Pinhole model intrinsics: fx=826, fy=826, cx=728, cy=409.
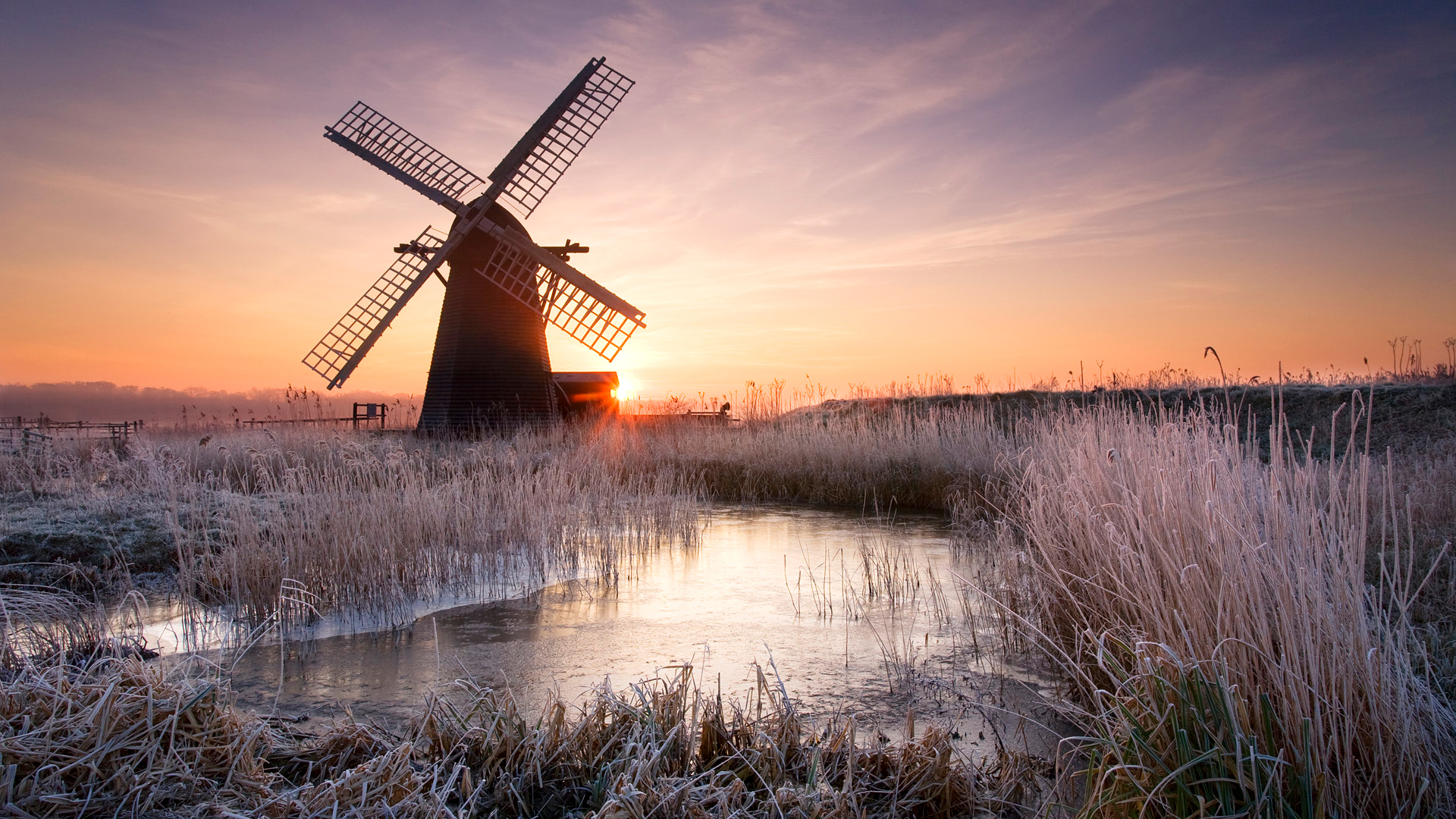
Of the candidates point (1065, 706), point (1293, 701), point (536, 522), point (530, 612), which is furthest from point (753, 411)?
point (1293, 701)

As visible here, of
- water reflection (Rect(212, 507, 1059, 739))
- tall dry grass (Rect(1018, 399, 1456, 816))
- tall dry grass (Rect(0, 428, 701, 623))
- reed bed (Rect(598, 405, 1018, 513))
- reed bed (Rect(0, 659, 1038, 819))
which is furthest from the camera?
reed bed (Rect(598, 405, 1018, 513))

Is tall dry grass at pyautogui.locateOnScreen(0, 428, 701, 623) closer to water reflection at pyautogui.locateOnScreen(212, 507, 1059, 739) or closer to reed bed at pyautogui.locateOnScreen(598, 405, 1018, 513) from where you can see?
water reflection at pyautogui.locateOnScreen(212, 507, 1059, 739)

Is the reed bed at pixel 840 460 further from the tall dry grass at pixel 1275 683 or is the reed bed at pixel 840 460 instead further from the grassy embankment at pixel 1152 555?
the tall dry grass at pixel 1275 683

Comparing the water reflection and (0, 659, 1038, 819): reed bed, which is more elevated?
(0, 659, 1038, 819): reed bed

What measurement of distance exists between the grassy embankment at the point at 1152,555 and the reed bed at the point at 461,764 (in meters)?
0.71

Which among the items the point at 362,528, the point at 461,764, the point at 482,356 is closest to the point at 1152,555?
the point at 461,764

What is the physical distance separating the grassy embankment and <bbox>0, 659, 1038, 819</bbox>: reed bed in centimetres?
71

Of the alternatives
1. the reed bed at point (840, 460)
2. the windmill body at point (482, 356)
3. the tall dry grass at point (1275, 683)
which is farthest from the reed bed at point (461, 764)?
the windmill body at point (482, 356)

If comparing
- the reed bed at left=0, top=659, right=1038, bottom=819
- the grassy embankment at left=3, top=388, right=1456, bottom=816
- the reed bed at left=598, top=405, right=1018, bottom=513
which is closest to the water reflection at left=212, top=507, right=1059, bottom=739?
the reed bed at left=0, top=659, right=1038, bottom=819

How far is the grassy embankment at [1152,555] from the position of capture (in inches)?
91.0

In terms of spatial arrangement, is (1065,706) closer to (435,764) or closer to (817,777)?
(817,777)

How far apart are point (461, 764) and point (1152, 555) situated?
2938mm

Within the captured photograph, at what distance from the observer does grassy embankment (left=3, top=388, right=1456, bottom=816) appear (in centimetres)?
231

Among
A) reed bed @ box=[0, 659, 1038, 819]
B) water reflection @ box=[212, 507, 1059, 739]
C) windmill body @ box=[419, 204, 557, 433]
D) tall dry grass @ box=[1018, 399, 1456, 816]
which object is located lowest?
water reflection @ box=[212, 507, 1059, 739]
